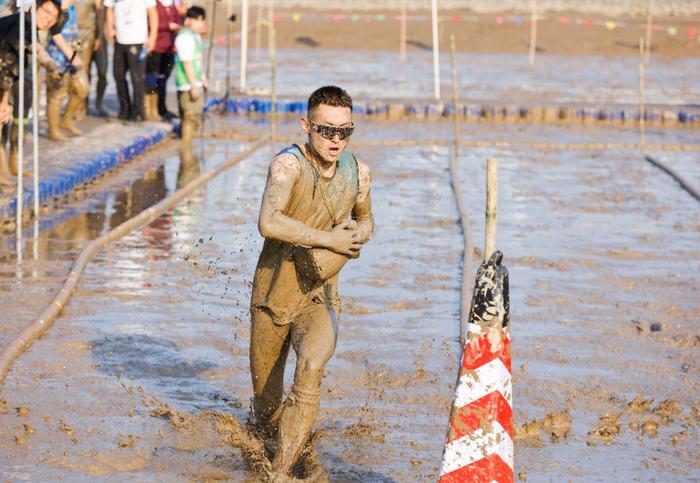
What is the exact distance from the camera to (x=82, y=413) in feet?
23.8

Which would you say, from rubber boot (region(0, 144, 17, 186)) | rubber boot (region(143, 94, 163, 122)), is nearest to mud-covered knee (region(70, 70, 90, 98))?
rubber boot (region(143, 94, 163, 122))

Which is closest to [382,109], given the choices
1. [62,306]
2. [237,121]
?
[237,121]

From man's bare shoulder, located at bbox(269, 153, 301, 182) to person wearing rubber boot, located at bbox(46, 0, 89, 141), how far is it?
9351 mm

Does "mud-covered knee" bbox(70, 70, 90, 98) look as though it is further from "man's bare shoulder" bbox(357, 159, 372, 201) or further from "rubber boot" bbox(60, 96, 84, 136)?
"man's bare shoulder" bbox(357, 159, 372, 201)

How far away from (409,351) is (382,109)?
613 inches

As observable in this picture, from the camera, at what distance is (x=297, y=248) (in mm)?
6172

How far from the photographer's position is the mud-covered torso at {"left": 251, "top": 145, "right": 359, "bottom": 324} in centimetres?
618

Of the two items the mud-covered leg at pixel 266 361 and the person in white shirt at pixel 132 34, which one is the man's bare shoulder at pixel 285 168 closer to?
the mud-covered leg at pixel 266 361

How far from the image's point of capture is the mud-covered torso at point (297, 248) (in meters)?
6.18

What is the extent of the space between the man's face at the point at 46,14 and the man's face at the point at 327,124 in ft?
20.3

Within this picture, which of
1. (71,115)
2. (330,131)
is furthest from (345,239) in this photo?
(71,115)

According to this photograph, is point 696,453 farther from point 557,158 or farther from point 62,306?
point 557,158

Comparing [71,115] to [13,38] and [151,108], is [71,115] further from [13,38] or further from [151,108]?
[13,38]

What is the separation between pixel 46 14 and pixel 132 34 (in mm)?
6566
